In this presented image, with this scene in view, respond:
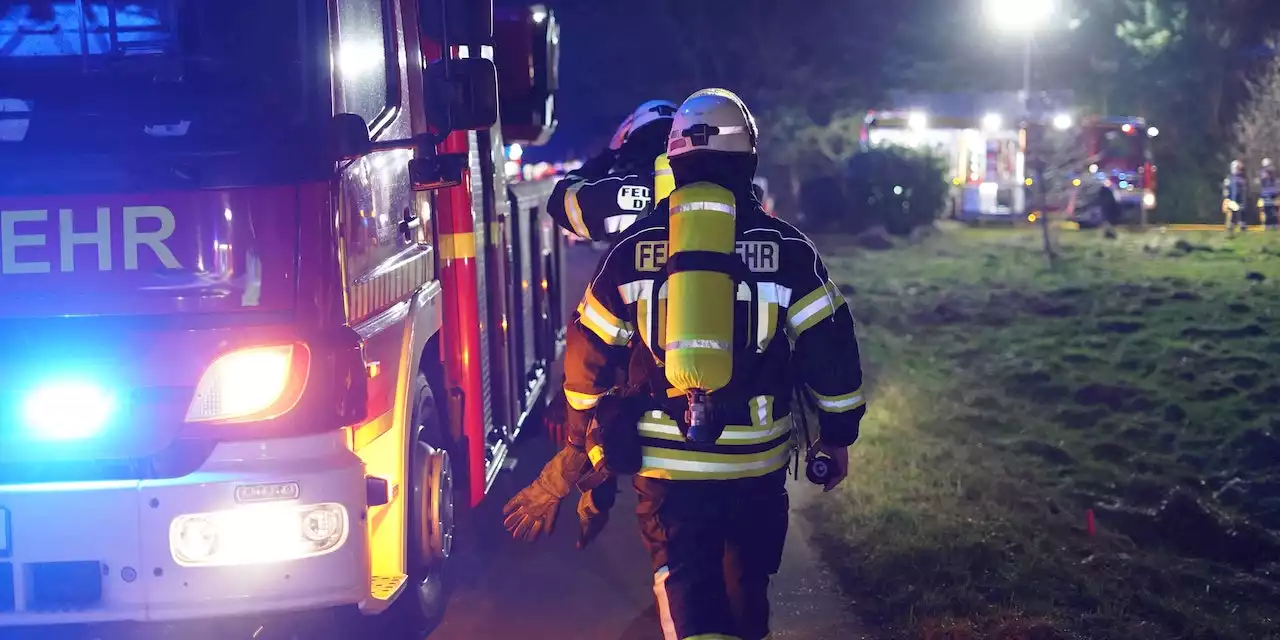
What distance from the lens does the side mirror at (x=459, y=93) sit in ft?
14.7

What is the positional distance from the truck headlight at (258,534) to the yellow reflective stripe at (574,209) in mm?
1946

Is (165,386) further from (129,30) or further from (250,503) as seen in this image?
(129,30)

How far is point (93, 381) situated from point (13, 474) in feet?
1.10

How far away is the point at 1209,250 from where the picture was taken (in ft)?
62.3

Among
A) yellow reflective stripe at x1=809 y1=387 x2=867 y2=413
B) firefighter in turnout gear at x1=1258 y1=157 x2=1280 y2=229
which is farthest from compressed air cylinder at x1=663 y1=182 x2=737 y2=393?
firefighter in turnout gear at x1=1258 y1=157 x2=1280 y2=229

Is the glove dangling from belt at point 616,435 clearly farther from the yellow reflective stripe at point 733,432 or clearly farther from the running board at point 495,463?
the running board at point 495,463

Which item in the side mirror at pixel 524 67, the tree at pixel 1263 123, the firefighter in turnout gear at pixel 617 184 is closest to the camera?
the firefighter in turnout gear at pixel 617 184

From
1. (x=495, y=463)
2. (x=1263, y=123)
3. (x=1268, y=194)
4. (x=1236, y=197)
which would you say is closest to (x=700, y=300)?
(x=495, y=463)

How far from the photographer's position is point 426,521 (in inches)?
188

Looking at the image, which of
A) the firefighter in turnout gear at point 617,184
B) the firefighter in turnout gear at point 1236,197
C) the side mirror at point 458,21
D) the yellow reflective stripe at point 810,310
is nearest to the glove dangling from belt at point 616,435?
the yellow reflective stripe at point 810,310

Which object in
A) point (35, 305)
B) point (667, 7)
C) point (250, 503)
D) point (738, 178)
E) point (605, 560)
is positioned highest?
point (667, 7)

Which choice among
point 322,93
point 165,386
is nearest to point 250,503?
point 165,386

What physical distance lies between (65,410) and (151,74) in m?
1.05

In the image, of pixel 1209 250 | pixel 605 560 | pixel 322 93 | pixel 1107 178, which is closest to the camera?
pixel 322 93
